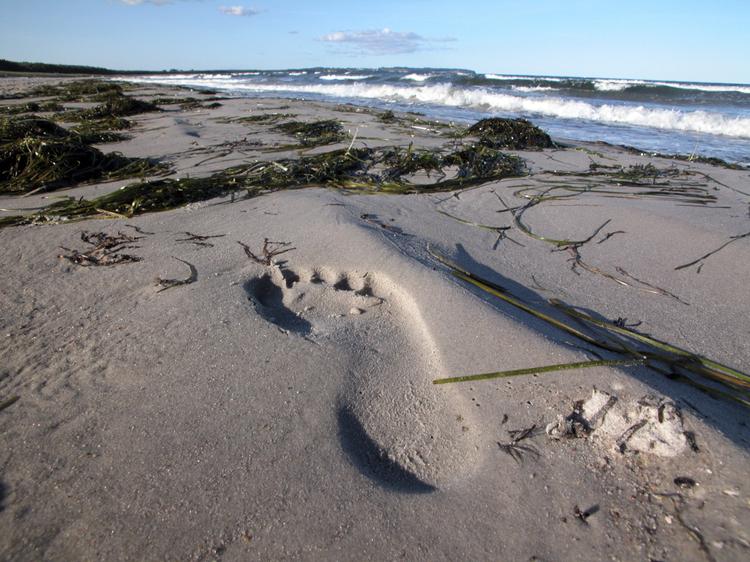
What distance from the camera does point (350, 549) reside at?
1006 millimetres

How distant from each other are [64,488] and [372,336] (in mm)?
1045

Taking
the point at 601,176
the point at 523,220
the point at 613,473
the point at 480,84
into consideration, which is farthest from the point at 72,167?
the point at 480,84

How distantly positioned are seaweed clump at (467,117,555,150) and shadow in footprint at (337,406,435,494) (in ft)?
16.0

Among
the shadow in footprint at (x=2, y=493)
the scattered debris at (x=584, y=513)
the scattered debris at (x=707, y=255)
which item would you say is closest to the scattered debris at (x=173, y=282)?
the shadow in footprint at (x=2, y=493)

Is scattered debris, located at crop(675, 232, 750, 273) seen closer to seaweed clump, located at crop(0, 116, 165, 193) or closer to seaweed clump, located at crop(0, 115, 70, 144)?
seaweed clump, located at crop(0, 116, 165, 193)

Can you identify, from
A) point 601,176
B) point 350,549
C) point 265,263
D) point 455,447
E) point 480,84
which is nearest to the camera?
point 350,549

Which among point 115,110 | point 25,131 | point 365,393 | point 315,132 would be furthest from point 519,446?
point 115,110

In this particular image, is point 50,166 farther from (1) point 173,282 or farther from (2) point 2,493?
(2) point 2,493

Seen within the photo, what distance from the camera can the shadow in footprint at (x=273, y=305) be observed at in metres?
1.78

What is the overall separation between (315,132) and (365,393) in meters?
5.18

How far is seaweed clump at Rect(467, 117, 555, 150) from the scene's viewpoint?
220 inches

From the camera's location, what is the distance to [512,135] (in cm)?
584

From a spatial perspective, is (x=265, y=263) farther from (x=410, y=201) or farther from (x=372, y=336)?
(x=410, y=201)

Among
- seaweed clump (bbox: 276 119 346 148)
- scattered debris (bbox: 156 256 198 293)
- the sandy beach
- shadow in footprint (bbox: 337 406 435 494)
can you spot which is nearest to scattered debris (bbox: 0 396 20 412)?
the sandy beach
